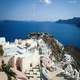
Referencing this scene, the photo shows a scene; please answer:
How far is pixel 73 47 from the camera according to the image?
11.6ft

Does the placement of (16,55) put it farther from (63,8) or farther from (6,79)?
(63,8)

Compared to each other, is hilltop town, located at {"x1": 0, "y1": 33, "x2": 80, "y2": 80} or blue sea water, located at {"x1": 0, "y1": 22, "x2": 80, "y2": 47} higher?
blue sea water, located at {"x1": 0, "y1": 22, "x2": 80, "y2": 47}

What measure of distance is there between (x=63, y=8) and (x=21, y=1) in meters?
0.52

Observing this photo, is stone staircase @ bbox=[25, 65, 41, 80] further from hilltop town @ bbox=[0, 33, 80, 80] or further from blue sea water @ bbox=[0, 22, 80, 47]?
blue sea water @ bbox=[0, 22, 80, 47]

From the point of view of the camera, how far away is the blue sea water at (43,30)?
134 inches

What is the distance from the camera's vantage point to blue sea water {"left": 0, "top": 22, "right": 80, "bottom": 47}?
3.41m

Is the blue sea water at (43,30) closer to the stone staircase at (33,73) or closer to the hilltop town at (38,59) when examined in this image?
the hilltop town at (38,59)

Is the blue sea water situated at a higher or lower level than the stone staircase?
higher

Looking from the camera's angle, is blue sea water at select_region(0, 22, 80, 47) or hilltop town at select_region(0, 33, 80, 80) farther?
blue sea water at select_region(0, 22, 80, 47)

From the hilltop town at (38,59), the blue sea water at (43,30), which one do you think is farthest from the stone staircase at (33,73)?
the blue sea water at (43,30)

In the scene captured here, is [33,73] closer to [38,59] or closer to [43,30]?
[38,59]

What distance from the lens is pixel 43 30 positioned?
3.47 m

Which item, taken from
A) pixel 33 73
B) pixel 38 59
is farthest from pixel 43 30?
pixel 33 73

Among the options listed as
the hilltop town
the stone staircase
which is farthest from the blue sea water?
the stone staircase
